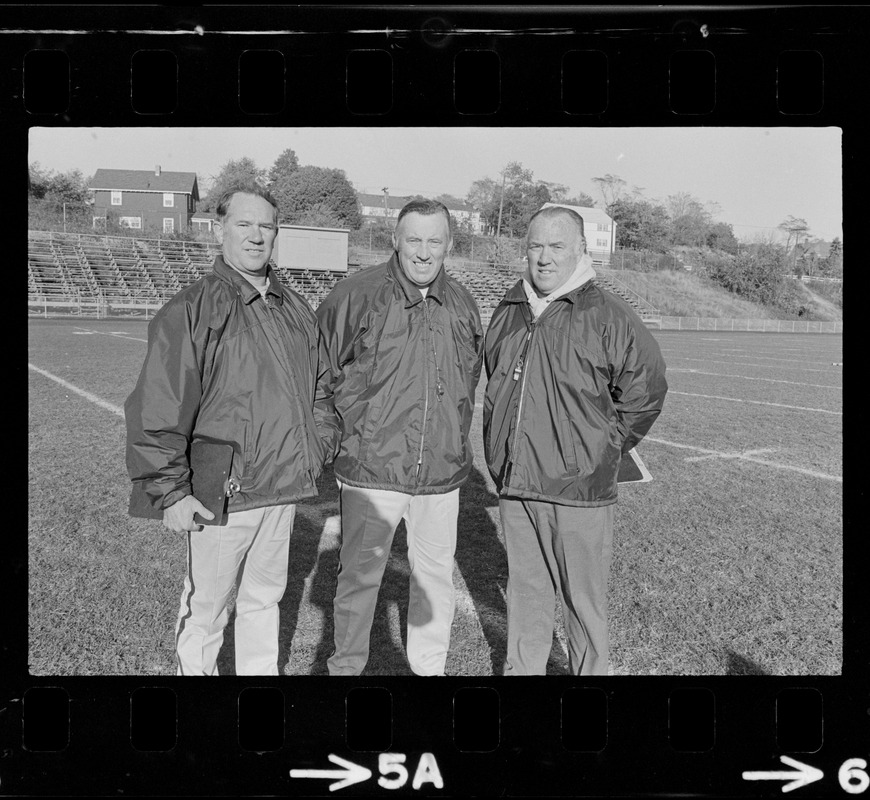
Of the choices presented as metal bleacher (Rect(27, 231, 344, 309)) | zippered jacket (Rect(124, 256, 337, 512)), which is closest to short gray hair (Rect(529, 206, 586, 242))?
zippered jacket (Rect(124, 256, 337, 512))

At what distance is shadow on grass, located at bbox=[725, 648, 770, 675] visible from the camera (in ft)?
10.1

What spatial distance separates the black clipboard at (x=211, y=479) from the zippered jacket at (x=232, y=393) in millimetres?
37

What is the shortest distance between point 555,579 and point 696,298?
103 feet

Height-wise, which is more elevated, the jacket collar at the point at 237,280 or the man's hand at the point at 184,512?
the jacket collar at the point at 237,280

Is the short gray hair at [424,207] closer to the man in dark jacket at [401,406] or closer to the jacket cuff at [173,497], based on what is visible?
the man in dark jacket at [401,406]

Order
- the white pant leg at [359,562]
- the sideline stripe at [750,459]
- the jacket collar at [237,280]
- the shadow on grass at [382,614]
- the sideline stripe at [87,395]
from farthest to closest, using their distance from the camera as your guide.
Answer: the sideline stripe at [87,395] → the sideline stripe at [750,459] → the shadow on grass at [382,614] → the white pant leg at [359,562] → the jacket collar at [237,280]
